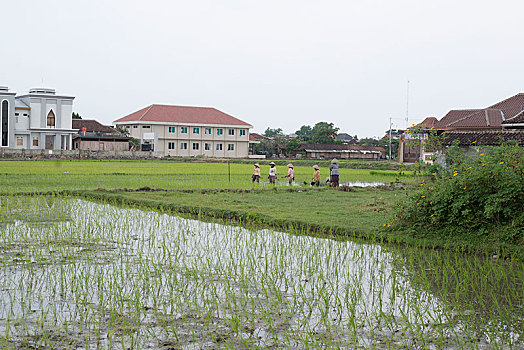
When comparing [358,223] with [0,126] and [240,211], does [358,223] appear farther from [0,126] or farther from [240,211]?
[0,126]

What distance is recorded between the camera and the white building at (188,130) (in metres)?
57.0

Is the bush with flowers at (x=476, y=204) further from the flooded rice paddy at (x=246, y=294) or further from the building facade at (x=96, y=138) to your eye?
the building facade at (x=96, y=138)

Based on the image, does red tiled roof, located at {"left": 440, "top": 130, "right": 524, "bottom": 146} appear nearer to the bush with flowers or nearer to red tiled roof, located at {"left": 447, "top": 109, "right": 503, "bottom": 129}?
the bush with flowers

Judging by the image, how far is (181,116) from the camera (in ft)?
193

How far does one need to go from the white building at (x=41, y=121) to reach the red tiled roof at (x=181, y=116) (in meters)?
7.40

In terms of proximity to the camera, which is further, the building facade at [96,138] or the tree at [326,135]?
the tree at [326,135]

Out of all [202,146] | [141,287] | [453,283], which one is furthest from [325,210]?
[202,146]

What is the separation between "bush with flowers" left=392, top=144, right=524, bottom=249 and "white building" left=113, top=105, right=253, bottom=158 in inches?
1856

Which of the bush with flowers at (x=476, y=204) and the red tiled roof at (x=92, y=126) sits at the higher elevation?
the red tiled roof at (x=92, y=126)

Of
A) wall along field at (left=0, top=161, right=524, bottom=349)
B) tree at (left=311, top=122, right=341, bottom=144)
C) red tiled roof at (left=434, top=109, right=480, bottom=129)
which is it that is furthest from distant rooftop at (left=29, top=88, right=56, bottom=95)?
wall along field at (left=0, top=161, right=524, bottom=349)

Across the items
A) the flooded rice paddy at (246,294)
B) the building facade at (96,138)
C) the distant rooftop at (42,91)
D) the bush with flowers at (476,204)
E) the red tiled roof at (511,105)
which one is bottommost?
the flooded rice paddy at (246,294)

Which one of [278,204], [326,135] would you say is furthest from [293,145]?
[278,204]

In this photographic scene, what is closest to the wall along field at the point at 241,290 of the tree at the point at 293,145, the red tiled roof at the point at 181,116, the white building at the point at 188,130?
the white building at the point at 188,130

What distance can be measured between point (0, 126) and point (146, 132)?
13.9 m
